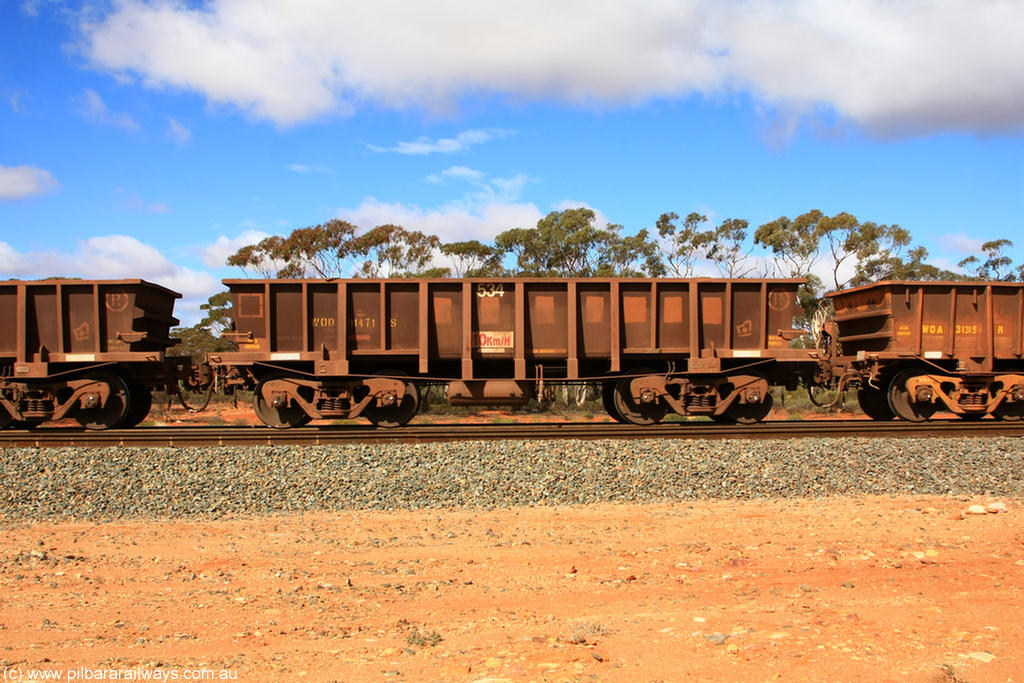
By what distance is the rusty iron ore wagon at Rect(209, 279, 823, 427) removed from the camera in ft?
45.0

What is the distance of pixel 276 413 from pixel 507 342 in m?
4.46

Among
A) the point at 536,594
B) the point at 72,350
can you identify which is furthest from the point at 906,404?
the point at 72,350

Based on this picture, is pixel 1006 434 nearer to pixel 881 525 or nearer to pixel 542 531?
pixel 881 525

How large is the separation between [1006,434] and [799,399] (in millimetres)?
19238

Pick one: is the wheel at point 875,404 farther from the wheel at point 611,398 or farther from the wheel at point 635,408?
the wheel at point 611,398

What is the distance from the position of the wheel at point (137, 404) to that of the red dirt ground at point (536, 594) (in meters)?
6.53

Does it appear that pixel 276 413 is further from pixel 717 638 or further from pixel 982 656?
pixel 982 656

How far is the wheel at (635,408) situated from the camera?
14.3 metres

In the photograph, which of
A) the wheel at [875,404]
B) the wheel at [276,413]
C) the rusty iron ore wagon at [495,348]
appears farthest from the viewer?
the wheel at [875,404]

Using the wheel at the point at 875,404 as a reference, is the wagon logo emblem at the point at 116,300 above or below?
above

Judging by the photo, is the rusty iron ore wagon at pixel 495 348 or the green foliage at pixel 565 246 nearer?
the rusty iron ore wagon at pixel 495 348

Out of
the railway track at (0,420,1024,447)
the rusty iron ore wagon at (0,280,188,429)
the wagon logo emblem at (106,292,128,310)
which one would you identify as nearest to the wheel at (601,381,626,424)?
the railway track at (0,420,1024,447)

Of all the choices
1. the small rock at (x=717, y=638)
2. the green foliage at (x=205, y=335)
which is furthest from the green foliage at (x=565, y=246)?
the small rock at (x=717, y=638)

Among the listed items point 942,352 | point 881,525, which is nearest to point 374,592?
point 881,525
